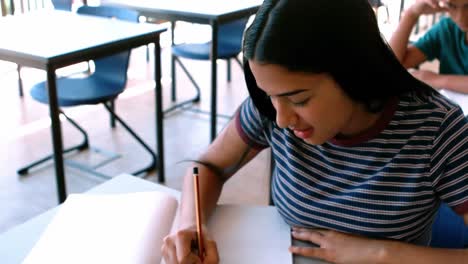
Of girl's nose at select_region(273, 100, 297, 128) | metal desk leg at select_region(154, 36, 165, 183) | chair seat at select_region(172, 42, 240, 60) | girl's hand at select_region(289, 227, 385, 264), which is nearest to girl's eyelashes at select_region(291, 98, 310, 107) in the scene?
Answer: girl's nose at select_region(273, 100, 297, 128)

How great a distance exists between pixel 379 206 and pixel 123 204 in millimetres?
428

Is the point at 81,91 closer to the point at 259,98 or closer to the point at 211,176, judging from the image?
the point at 211,176

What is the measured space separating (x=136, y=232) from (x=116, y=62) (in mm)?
1969

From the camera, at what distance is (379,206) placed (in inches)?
36.4

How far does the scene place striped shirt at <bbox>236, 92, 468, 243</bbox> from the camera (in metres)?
0.88

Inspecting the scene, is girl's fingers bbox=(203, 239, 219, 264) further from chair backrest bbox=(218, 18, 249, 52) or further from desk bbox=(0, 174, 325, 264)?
chair backrest bbox=(218, 18, 249, 52)

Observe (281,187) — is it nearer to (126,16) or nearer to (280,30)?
(280,30)

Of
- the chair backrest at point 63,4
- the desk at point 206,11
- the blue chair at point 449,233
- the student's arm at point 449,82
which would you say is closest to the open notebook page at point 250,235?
the blue chair at point 449,233

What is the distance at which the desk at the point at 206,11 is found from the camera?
2.83 m

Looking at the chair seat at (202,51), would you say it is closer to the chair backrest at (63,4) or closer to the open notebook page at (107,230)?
the chair backrest at (63,4)

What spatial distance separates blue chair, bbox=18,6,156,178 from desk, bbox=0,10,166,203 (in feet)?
0.52

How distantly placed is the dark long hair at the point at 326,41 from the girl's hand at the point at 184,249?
0.29m

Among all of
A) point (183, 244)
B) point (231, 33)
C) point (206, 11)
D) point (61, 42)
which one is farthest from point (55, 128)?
point (231, 33)

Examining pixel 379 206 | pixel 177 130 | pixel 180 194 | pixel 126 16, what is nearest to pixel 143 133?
pixel 177 130
